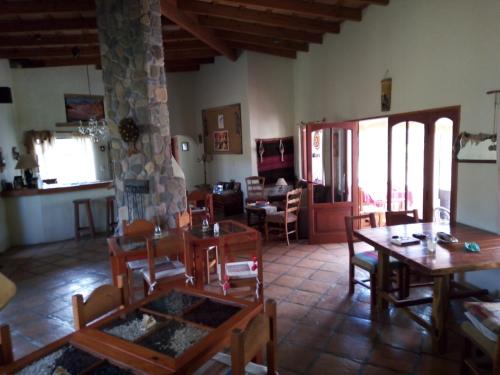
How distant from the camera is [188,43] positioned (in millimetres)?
6691

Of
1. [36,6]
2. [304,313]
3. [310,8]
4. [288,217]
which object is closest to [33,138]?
[36,6]

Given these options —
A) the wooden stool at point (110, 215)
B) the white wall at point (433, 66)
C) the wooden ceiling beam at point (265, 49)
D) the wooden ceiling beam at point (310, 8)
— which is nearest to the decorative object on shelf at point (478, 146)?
the white wall at point (433, 66)

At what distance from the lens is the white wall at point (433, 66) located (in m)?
3.32

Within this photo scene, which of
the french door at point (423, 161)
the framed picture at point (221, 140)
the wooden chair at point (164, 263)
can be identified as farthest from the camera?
the framed picture at point (221, 140)

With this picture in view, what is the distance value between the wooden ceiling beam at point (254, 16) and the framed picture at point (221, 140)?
312cm

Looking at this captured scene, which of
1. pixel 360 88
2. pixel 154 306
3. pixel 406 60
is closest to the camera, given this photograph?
pixel 154 306

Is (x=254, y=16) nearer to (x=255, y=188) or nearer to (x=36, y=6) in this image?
(x=36, y=6)

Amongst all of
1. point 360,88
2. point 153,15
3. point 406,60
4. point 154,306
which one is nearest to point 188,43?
point 153,15

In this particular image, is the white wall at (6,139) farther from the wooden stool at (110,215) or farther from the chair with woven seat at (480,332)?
the chair with woven seat at (480,332)

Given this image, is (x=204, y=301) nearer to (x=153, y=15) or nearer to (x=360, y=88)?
(x=153, y=15)

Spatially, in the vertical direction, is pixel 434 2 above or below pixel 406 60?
above

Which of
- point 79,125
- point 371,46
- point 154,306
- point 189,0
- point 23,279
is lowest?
point 23,279

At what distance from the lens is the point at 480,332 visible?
2.14 metres

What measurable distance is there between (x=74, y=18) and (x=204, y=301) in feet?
15.5
